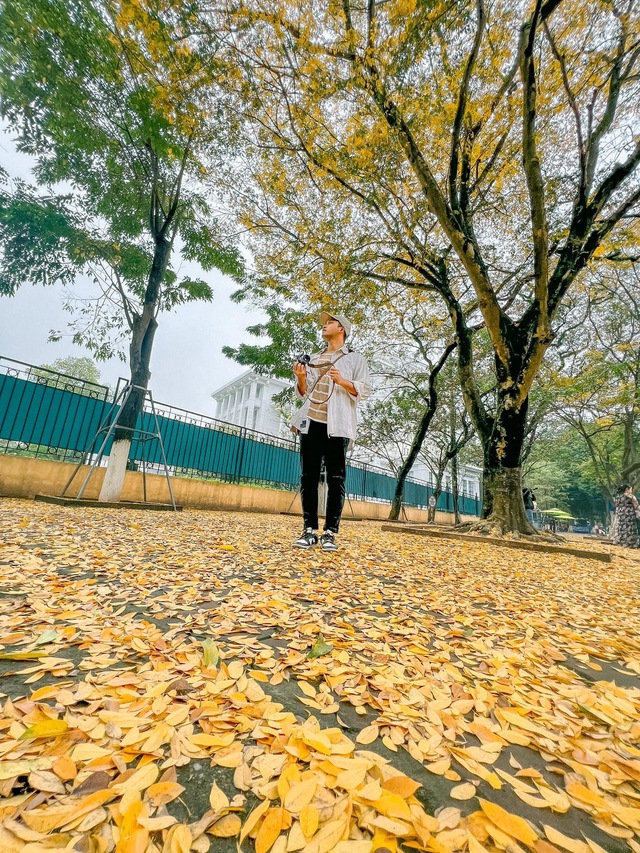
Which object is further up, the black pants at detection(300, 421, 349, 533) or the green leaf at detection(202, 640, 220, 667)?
the black pants at detection(300, 421, 349, 533)

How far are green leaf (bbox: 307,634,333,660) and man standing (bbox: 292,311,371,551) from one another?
1725mm

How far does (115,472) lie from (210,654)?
535 cm

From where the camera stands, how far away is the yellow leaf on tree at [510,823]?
2.04 feet

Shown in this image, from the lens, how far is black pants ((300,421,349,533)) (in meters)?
3.03

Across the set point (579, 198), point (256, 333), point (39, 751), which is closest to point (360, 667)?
point (39, 751)

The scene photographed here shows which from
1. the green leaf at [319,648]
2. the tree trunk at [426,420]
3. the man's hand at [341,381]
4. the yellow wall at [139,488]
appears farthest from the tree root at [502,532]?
the yellow wall at [139,488]

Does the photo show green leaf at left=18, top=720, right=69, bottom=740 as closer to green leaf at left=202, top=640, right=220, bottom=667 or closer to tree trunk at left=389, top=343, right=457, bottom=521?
green leaf at left=202, top=640, right=220, bottom=667

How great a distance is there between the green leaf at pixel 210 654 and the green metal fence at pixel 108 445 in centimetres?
444

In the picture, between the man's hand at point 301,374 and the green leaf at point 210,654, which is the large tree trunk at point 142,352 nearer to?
the man's hand at point 301,374

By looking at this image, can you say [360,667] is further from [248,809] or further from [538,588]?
[538,588]

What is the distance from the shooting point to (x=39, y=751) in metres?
0.69

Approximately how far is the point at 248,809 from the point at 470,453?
777 inches

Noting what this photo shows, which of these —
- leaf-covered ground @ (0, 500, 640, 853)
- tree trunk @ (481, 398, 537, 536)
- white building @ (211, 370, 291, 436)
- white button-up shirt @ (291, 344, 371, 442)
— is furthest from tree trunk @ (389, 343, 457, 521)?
white building @ (211, 370, 291, 436)

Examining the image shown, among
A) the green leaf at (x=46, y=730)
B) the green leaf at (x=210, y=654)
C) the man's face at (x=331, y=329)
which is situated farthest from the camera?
the man's face at (x=331, y=329)
